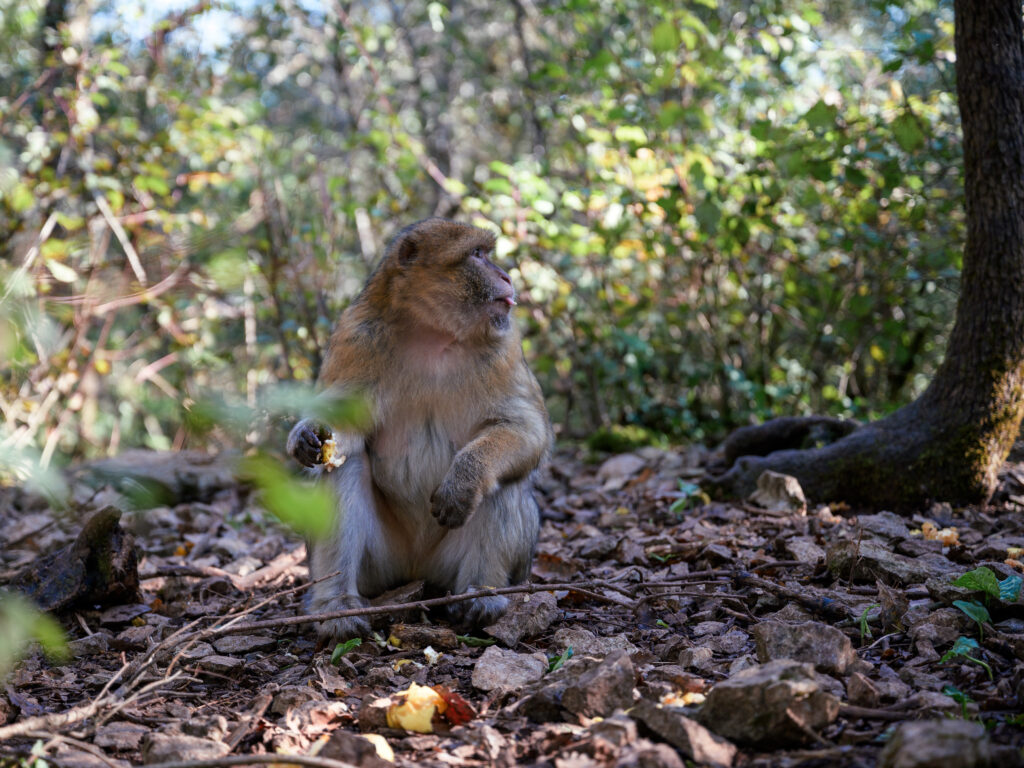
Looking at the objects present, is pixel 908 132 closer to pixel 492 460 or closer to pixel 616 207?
pixel 616 207

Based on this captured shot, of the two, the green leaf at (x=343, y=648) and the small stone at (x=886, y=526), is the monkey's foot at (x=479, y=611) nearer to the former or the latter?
the green leaf at (x=343, y=648)

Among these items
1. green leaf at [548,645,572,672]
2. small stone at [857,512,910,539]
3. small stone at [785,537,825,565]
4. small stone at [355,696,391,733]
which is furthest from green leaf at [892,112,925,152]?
small stone at [355,696,391,733]

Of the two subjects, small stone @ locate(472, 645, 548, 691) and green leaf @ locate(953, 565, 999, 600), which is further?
green leaf @ locate(953, 565, 999, 600)

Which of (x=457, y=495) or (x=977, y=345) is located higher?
(x=977, y=345)

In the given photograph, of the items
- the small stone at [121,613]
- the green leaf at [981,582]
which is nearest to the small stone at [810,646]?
the green leaf at [981,582]

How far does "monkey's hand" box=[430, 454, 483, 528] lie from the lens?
13.6ft

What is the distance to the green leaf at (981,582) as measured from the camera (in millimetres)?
3479

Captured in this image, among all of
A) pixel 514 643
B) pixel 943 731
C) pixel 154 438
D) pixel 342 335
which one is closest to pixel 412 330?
pixel 342 335

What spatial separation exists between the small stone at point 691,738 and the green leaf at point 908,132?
13.9ft

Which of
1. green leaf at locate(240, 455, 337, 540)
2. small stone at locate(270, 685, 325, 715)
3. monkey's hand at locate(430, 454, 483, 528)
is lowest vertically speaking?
small stone at locate(270, 685, 325, 715)

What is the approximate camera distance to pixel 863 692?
281 centimetres

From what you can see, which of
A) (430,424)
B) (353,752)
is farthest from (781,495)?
(353,752)

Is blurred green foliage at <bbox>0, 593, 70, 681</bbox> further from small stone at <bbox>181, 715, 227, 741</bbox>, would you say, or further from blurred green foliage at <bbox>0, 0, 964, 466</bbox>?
blurred green foliage at <bbox>0, 0, 964, 466</bbox>

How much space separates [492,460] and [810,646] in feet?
5.65
